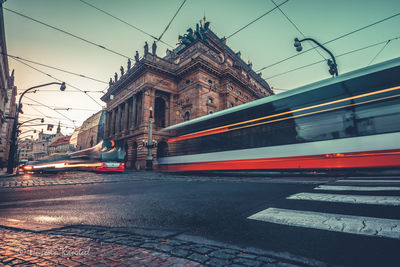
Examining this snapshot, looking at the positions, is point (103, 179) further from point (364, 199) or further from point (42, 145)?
point (42, 145)

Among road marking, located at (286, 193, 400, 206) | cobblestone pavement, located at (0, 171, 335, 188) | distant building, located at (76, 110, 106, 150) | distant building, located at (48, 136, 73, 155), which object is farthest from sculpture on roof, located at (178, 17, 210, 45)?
distant building, located at (48, 136, 73, 155)

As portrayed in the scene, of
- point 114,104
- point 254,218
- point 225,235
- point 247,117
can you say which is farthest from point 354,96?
point 114,104

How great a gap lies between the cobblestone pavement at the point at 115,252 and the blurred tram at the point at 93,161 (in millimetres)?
14526

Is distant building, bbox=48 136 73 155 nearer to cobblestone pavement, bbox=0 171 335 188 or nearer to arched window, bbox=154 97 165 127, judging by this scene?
arched window, bbox=154 97 165 127

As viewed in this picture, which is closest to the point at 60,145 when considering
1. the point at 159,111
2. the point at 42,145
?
the point at 42,145

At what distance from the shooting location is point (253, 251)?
1681 mm

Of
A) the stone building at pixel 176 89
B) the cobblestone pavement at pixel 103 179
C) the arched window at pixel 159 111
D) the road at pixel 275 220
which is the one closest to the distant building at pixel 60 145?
the arched window at pixel 159 111

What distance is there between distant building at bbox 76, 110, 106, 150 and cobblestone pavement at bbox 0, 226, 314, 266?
43624 millimetres

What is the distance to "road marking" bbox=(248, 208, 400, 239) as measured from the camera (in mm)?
1859

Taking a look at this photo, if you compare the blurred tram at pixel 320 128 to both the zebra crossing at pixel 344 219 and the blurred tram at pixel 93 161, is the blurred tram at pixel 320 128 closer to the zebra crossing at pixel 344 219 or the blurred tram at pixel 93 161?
the zebra crossing at pixel 344 219

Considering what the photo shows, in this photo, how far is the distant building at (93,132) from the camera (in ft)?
138

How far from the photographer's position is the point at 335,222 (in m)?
2.18

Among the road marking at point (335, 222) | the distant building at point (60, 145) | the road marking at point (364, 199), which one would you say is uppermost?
the distant building at point (60, 145)

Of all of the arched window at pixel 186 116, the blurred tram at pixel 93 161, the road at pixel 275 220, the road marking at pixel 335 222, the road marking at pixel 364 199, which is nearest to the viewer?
the road at pixel 275 220
